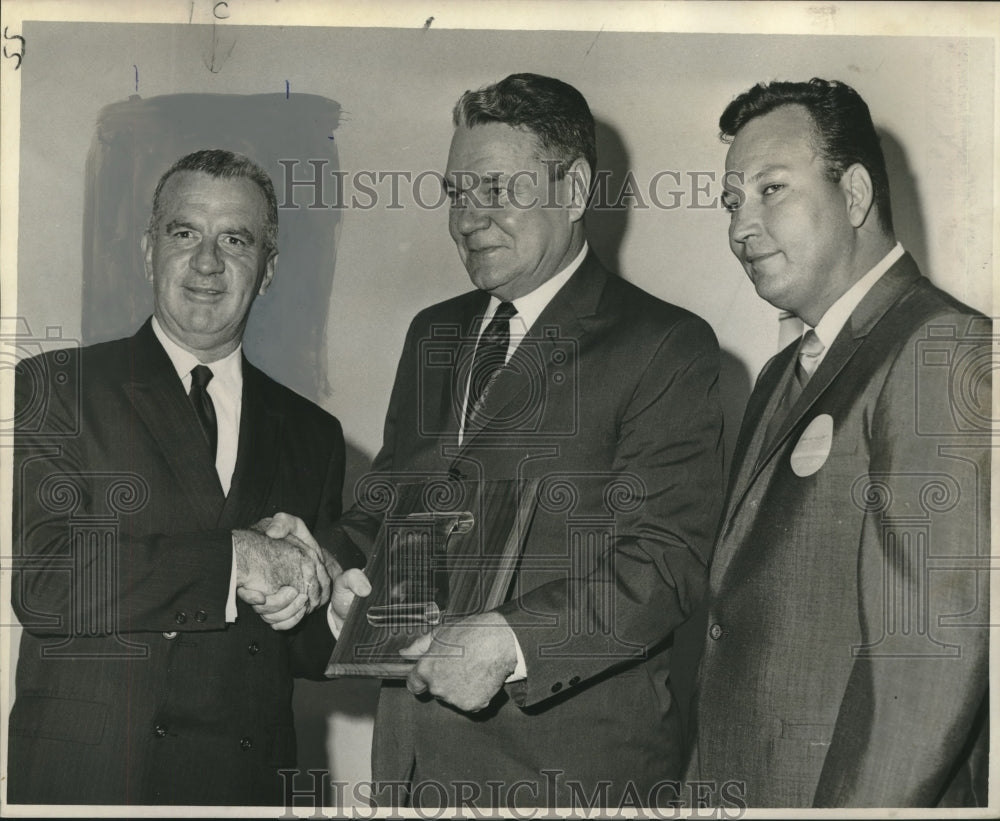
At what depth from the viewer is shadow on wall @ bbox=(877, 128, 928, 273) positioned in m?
3.02

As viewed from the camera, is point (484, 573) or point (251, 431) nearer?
point (484, 573)

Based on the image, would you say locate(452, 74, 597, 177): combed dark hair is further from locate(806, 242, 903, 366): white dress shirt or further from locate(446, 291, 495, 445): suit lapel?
locate(806, 242, 903, 366): white dress shirt

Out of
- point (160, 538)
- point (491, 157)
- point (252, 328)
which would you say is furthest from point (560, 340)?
point (160, 538)

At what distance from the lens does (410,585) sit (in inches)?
113

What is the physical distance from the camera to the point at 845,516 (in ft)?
9.10

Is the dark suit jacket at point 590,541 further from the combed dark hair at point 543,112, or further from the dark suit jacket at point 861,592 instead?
the combed dark hair at point 543,112

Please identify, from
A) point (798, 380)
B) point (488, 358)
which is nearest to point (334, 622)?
point (488, 358)

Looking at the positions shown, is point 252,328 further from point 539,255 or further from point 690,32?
point 690,32

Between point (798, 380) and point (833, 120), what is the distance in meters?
0.58

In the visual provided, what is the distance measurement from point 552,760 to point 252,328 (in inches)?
45.4

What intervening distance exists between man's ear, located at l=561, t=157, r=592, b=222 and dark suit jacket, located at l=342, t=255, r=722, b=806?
133 mm

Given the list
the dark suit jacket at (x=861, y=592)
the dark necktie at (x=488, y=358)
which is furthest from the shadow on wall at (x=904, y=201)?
the dark necktie at (x=488, y=358)


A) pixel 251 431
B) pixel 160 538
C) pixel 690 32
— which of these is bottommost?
pixel 160 538

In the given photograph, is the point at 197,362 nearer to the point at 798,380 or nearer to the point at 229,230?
the point at 229,230
